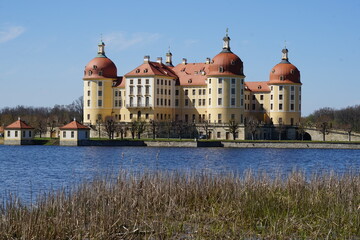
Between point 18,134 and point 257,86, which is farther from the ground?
point 257,86

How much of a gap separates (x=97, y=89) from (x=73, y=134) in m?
17.5

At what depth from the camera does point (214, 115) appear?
283ft

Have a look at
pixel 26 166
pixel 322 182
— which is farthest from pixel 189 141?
pixel 322 182

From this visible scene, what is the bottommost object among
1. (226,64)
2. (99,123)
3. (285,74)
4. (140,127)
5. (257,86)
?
(140,127)

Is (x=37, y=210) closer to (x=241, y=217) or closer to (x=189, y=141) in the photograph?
(x=241, y=217)

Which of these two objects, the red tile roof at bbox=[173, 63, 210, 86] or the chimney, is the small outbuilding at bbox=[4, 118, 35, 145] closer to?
the chimney

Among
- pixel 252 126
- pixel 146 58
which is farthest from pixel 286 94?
pixel 146 58

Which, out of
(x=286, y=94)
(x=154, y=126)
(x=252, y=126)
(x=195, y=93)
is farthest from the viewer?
(x=195, y=93)

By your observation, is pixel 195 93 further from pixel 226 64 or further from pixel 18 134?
pixel 18 134

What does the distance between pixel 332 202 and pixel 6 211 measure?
334 inches

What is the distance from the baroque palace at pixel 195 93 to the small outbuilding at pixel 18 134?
41.4ft

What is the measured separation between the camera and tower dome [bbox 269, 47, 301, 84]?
9044 centimetres

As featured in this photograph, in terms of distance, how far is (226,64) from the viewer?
8619cm

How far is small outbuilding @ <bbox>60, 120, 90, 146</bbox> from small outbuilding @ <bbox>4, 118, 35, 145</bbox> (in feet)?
16.0
